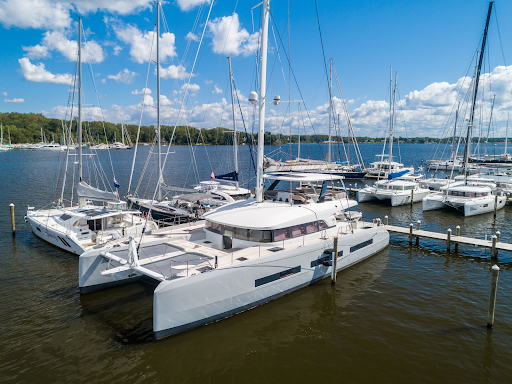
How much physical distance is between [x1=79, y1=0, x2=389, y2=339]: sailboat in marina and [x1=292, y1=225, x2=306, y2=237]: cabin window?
2.2 inches

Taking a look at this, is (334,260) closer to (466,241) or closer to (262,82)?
(262,82)

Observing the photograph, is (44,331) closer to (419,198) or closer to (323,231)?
(323,231)

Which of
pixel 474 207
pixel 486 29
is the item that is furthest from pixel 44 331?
pixel 486 29

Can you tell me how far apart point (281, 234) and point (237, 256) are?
97.3 inches

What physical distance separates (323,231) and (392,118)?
35.1 meters

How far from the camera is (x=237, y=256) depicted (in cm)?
1185

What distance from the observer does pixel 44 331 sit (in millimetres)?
10445

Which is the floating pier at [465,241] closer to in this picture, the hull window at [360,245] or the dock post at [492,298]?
the hull window at [360,245]

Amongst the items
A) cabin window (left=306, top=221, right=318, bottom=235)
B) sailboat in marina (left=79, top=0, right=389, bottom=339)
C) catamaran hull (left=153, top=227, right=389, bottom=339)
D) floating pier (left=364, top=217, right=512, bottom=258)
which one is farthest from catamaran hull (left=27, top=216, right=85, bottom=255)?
floating pier (left=364, top=217, right=512, bottom=258)

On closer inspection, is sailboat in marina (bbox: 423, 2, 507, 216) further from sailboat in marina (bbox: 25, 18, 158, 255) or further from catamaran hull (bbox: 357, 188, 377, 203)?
sailboat in marina (bbox: 25, 18, 158, 255)

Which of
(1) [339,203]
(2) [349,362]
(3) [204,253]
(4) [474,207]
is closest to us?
(2) [349,362]

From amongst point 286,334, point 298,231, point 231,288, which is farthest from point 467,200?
point 231,288

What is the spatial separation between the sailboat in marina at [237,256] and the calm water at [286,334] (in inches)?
26.7

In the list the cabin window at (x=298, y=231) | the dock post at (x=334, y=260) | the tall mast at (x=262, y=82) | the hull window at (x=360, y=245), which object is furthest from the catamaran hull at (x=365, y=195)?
the cabin window at (x=298, y=231)
